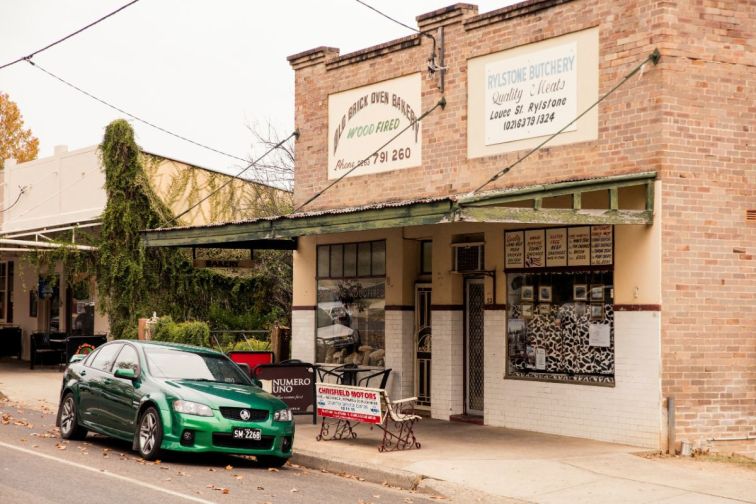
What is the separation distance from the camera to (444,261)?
55.3ft

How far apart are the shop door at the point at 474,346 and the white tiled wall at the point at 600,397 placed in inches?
28.2

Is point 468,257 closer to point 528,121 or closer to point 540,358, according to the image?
point 540,358

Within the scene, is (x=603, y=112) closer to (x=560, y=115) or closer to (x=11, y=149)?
(x=560, y=115)

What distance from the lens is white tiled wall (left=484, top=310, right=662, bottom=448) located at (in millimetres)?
13234

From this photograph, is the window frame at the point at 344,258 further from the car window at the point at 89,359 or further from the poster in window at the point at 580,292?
the car window at the point at 89,359

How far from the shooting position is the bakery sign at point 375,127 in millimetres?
17484

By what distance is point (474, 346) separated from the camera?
16.7 meters

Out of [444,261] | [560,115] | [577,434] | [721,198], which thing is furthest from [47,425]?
[721,198]

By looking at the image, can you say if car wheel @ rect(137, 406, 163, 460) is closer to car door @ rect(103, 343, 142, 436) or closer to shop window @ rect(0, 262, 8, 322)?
car door @ rect(103, 343, 142, 436)

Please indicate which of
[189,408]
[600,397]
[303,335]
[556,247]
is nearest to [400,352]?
[303,335]

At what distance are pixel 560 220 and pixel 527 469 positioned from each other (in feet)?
10.1

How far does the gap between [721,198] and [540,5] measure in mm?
3918

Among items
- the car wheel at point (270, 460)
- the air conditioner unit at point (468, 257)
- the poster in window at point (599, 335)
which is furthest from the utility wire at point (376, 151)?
the car wheel at point (270, 460)

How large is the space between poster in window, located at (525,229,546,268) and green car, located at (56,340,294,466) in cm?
455
